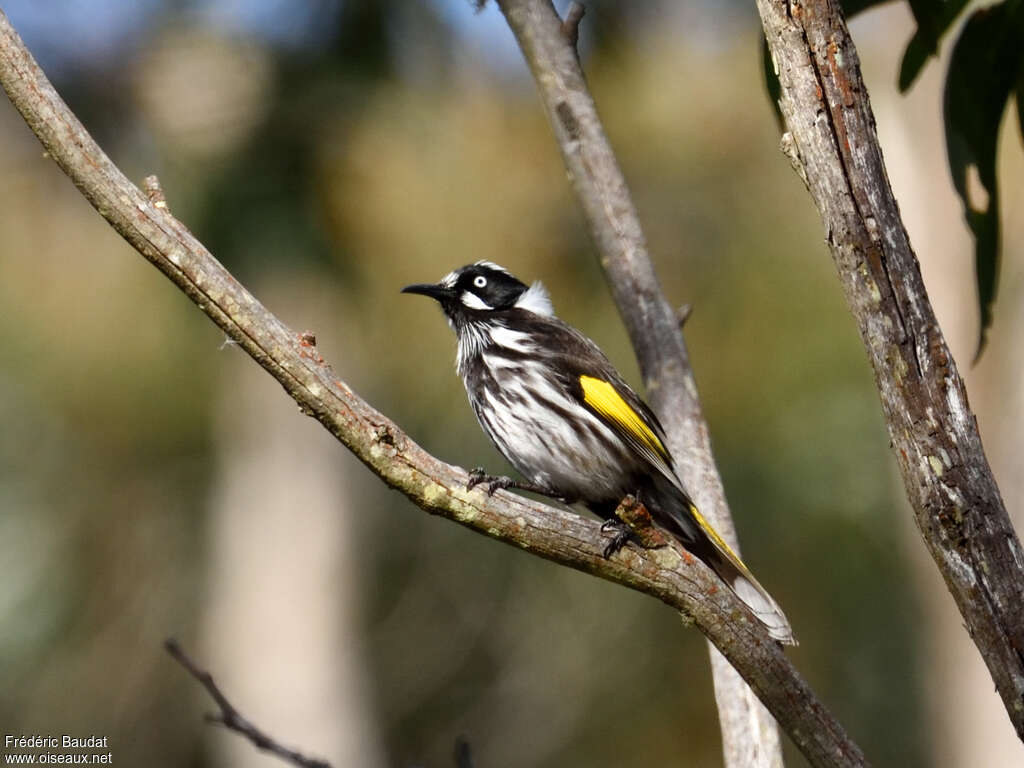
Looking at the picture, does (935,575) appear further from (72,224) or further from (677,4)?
(72,224)

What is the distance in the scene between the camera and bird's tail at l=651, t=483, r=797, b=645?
392cm

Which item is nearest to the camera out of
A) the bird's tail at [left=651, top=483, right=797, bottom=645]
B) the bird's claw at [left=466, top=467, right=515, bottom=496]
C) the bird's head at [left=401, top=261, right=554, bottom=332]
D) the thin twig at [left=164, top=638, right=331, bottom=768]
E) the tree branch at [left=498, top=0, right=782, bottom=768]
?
the thin twig at [left=164, top=638, right=331, bottom=768]

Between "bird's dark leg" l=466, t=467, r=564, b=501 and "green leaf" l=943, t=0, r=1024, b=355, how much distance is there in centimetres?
162

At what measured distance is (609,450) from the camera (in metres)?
4.44

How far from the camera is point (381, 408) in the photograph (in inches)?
683

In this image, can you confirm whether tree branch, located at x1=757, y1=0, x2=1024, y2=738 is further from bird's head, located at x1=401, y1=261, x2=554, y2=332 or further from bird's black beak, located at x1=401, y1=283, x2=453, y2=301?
bird's black beak, located at x1=401, y1=283, x2=453, y2=301

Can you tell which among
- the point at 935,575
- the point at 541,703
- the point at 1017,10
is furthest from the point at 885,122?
the point at 541,703

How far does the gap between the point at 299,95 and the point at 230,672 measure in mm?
7470

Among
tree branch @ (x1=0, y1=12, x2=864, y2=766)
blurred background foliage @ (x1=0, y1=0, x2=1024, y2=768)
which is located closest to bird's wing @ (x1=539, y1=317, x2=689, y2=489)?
tree branch @ (x1=0, y1=12, x2=864, y2=766)

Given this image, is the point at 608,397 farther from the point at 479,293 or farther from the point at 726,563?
the point at 479,293

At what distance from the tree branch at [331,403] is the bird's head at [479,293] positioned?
2187mm

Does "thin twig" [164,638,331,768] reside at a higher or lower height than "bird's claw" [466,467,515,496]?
lower

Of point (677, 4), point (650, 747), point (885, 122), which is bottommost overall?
point (650, 747)

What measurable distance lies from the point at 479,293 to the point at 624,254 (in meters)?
1.05
